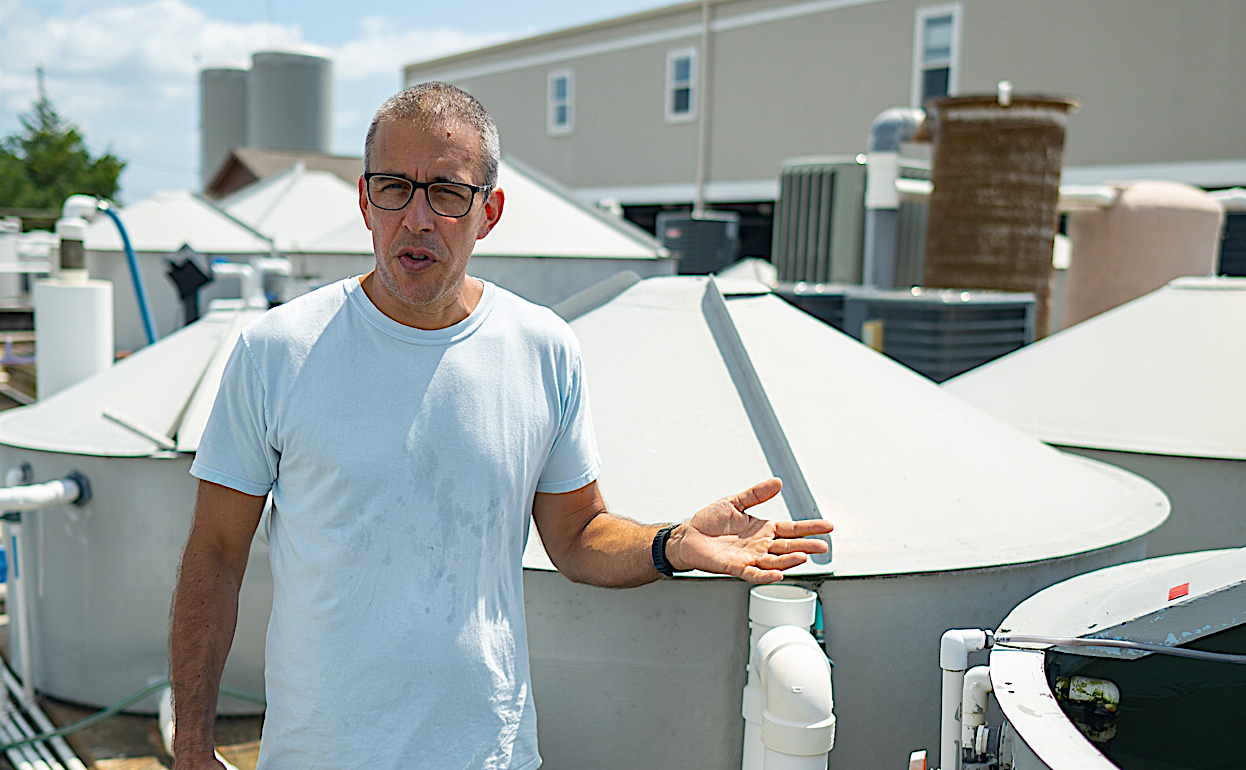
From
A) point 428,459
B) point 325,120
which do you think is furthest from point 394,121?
point 325,120

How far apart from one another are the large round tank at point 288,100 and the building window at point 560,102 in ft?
26.6

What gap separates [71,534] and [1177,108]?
44.8ft

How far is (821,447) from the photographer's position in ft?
9.22

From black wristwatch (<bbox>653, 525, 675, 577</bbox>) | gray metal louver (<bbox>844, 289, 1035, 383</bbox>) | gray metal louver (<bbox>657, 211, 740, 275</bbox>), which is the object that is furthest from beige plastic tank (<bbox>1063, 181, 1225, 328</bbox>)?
black wristwatch (<bbox>653, 525, 675, 577</bbox>)

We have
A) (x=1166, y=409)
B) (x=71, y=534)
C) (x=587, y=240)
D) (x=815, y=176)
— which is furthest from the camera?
(x=815, y=176)

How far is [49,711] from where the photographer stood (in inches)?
155

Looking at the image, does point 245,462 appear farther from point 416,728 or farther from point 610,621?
point 610,621

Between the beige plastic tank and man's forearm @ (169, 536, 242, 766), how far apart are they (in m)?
8.98

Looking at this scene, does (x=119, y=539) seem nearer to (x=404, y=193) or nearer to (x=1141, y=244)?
(x=404, y=193)

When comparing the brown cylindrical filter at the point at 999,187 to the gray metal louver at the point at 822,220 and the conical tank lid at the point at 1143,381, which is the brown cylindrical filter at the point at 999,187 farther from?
the conical tank lid at the point at 1143,381

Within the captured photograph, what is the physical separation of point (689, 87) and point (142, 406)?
1611 cm

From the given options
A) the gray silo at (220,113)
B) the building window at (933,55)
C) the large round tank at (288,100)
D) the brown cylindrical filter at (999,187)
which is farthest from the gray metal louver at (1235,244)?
the gray silo at (220,113)

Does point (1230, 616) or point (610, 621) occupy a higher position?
point (1230, 616)

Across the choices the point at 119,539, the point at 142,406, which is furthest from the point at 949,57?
the point at 119,539
